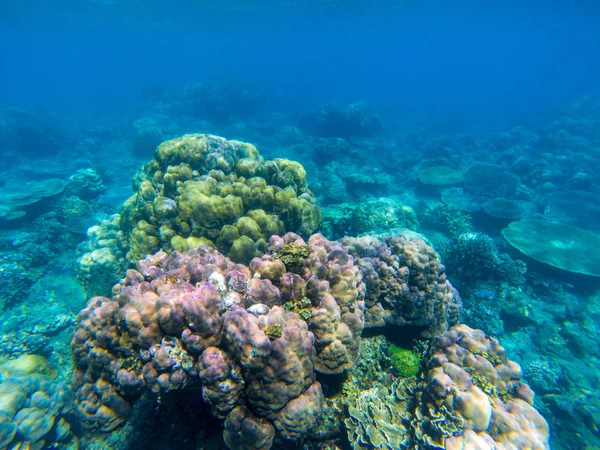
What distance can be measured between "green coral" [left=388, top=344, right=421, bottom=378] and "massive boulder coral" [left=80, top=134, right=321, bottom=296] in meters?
3.30

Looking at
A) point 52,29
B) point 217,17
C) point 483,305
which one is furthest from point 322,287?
point 52,29

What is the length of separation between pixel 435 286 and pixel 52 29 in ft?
333

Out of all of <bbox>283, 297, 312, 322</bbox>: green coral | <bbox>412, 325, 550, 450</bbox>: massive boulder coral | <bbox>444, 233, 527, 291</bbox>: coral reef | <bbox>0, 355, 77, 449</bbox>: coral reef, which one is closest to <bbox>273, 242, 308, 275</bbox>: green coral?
<bbox>283, 297, 312, 322</bbox>: green coral

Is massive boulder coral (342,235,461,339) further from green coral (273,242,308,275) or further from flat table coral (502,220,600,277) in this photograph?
flat table coral (502,220,600,277)

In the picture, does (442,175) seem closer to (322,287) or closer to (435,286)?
(435,286)

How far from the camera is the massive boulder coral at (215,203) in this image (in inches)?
240

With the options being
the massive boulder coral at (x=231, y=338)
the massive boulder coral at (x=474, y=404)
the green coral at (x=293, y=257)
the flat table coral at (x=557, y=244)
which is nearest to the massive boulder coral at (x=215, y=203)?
the massive boulder coral at (x=231, y=338)

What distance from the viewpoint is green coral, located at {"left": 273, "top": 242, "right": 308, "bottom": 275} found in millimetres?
4477

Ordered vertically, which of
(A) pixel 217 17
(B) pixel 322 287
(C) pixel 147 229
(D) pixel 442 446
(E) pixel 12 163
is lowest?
(D) pixel 442 446

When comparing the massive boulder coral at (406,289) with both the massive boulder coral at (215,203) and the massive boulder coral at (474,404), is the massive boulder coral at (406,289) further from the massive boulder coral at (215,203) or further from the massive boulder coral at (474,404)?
the massive boulder coral at (215,203)

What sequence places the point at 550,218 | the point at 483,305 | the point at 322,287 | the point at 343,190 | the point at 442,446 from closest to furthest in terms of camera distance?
the point at 442,446 < the point at 322,287 < the point at 483,305 < the point at 550,218 < the point at 343,190

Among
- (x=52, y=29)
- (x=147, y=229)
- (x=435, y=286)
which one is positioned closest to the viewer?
(x=435, y=286)

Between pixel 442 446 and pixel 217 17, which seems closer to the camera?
pixel 442 446

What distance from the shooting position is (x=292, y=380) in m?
3.23
